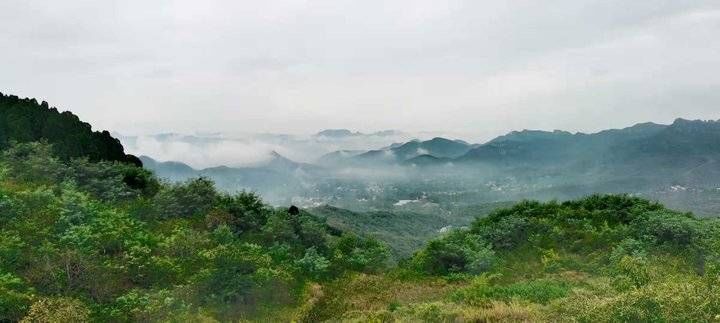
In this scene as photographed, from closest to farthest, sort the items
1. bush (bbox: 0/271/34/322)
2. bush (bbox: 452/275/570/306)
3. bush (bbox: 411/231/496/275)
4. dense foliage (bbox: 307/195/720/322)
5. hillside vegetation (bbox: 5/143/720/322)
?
1. dense foliage (bbox: 307/195/720/322)
2. hillside vegetation (bbox: 5/143/720/322)
3. bush (bbox: 0/271/34/322)
4. bush (bbox: 452/275/570/306)
5. bush (bbox: 411/231/496/275)

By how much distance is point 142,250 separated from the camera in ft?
74.3

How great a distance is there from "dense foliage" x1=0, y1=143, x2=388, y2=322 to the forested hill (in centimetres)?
300

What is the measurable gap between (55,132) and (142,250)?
74.6ft

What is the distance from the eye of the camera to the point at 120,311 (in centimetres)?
1838

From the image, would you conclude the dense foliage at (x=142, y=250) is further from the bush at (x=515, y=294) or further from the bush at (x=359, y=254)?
the bush at (x=515, y=294)

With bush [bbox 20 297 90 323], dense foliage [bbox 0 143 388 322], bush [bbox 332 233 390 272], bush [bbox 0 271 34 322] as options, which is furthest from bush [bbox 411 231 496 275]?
bush [bbox 0 271 34 322]

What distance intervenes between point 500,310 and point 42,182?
25900mm

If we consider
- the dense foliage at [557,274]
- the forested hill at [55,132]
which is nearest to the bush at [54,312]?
the dense foliage at [557,274]

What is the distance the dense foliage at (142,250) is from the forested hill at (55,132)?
3.00 m

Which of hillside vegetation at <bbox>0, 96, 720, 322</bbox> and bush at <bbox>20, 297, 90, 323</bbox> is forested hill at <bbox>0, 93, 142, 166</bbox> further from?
bush at <bbox>20, 297, 90, 323</bbox>

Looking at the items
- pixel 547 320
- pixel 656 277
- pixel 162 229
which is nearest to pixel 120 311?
pixel 162 229

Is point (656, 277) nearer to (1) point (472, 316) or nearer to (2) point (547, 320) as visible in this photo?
(2) point (547, 320)

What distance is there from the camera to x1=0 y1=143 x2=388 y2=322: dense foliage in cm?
1867

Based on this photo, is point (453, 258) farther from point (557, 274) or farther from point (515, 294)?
point (515, 294)
